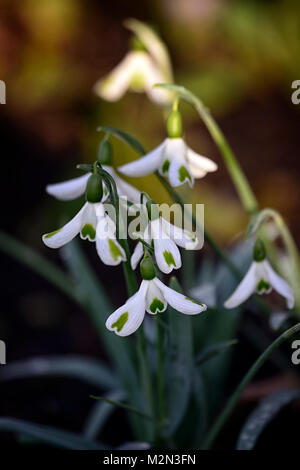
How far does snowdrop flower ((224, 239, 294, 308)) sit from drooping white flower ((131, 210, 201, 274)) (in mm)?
171

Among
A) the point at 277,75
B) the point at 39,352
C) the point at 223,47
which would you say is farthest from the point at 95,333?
the point at 223,47

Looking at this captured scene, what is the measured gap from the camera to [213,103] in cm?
260

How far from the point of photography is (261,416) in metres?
1.06

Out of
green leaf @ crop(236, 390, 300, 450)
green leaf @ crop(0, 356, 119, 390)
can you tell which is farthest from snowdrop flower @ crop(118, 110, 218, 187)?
green leaf @ crop(0, 356, 119, 390)

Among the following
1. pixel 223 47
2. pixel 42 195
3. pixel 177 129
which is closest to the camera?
pixel 177 129

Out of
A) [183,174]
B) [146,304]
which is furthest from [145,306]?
[183,174]

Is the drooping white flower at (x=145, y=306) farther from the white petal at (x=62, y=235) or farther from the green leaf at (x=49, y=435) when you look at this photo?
the green leaf at (x=49, y=435)

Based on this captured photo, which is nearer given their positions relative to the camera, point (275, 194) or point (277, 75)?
point (275, 194)

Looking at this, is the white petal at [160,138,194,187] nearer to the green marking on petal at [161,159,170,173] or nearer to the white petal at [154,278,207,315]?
the green marking on petal at [161,159,170,173]

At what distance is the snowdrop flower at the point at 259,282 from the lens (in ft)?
3.17

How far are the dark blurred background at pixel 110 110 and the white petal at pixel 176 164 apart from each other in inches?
36.0

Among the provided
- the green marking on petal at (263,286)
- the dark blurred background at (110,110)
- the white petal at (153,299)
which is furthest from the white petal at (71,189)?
the dark blurred background at (110,110)

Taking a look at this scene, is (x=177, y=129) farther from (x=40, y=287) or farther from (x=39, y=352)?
(x=40, y=287)
